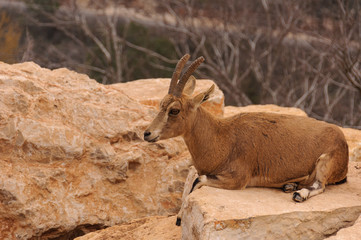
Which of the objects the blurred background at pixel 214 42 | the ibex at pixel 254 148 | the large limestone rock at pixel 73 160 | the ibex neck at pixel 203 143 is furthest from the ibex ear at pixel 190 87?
the blurred background at pixel 214 42

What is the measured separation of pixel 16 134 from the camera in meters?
6.55

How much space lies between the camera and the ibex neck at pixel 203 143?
6031 mm

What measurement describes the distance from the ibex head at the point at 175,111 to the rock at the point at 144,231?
1229 millimetres

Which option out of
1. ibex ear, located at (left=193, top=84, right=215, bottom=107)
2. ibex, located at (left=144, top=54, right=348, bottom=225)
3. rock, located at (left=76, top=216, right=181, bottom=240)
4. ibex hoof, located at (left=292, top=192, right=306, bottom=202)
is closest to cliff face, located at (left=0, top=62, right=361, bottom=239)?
rock, located at (left=76, top=216, right=181, bottom=240)

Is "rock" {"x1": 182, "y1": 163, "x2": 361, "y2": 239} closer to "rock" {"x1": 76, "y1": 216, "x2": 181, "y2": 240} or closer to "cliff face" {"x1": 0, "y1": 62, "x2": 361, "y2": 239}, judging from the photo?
"rock" {"x1": 76, "y1": 216, "x2": 181, "y2": 240}

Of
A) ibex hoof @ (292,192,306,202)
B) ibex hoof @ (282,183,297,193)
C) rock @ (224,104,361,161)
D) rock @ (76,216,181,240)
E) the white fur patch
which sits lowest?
rock @ (76,216,181,240)

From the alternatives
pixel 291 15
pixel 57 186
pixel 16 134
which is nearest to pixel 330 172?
pixel 57 186

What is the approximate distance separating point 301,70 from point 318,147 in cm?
1289

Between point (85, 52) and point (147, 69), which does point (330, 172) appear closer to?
point (147, 69)

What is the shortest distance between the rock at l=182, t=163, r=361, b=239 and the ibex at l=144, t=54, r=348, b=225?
347mm

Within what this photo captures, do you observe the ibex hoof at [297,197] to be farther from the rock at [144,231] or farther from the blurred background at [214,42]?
the blurred background at [214,42]

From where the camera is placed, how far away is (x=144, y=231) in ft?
20.5

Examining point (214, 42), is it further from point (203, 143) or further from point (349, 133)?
point (203, 143)

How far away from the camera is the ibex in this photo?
5895mm
